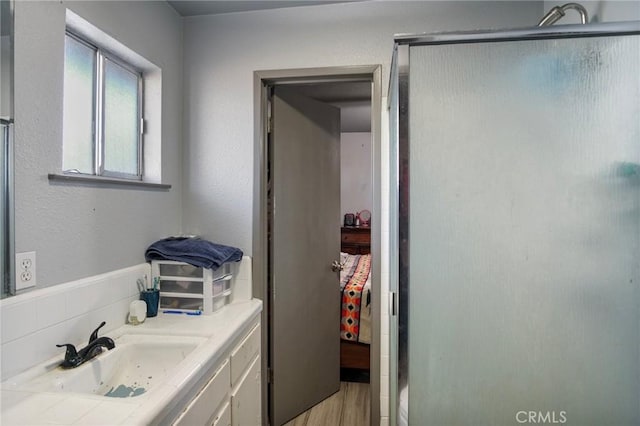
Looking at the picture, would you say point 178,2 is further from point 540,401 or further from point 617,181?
point 540,401

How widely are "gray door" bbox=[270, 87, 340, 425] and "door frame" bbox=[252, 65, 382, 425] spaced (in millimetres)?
79

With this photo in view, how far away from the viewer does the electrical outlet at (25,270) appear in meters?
1.02

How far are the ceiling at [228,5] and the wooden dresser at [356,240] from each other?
3353 millimetres

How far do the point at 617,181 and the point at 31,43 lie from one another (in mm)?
1841

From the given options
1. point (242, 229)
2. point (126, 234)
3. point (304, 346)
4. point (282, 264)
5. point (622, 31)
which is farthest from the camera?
point (304, 346)

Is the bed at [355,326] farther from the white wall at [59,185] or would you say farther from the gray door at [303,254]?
the white wall at [59,185]

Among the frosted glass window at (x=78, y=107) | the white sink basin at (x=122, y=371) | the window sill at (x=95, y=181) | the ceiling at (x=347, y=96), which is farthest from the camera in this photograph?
the ceiling at (x=347, y=96)

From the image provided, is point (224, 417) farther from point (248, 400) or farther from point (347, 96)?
point (347, 96)

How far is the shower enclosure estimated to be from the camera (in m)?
0.89

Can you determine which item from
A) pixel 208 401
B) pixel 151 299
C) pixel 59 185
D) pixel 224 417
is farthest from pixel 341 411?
pixel 59 185

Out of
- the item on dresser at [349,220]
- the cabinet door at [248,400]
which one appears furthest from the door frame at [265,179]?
the item on dresser at [349,220]

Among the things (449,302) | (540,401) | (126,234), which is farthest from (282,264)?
(540,401)

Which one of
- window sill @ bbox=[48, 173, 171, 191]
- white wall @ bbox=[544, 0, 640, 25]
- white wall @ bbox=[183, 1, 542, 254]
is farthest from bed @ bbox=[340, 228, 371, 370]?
white wall @ bbox=[544, 0, 640, 25]

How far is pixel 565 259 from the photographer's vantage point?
913 millimetres
